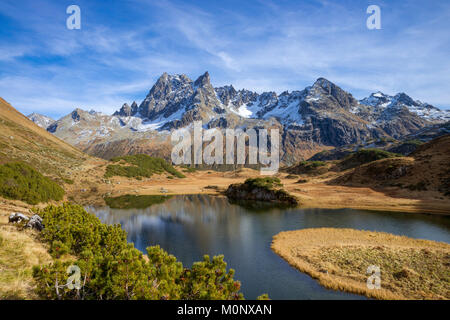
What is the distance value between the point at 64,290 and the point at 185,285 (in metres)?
6.32

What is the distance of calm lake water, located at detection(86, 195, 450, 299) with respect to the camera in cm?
2431

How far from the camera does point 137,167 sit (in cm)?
13225

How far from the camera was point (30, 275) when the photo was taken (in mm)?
14000

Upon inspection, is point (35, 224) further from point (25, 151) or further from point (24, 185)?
point (25, 151)

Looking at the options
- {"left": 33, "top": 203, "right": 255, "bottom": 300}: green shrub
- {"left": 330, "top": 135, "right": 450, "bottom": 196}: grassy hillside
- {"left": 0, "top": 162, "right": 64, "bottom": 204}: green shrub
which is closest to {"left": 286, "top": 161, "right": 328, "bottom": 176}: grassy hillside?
{"left": 330, "top": 135, "right": 450, "bottom": 196}: grassy hillside

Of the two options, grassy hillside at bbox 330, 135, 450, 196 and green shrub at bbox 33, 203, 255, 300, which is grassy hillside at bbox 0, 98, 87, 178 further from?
grassy hillside at bbox 330, 135, 450, 196

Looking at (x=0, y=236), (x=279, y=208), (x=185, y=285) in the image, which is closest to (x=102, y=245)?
(x=0, y=236)

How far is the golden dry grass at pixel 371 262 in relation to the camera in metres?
21.8

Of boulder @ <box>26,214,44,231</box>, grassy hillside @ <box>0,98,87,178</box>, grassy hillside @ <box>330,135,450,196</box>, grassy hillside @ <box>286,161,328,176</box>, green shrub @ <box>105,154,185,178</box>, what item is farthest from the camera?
grassy hillside @ <box>286,161,328,176</box>

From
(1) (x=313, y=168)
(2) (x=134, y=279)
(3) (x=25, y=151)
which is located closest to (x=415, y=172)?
(1) (x=313, y=168)

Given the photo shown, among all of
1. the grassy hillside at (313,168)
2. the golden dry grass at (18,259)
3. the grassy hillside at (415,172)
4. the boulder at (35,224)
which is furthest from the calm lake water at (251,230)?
the grassy hillside at (313,168)

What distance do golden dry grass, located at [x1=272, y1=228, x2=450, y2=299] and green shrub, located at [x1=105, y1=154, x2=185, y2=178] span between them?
3846 inches
